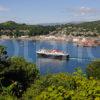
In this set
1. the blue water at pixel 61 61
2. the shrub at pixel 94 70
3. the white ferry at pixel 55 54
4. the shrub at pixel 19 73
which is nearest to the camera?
the shrub at pixel 19 73

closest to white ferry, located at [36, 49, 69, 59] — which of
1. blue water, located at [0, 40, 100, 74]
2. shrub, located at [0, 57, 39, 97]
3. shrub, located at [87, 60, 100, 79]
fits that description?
blue water, located at [0, 40, 100, 74]

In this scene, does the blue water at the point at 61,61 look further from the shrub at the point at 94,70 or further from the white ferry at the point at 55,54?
the shrub at the point at 94,70

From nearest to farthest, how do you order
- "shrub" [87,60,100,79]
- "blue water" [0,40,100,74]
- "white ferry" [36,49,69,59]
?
1. "shrub" [87,60,100,79]
2. "blue water" [0,40,100,74]
3. "white ferry" [36,49,69,59]

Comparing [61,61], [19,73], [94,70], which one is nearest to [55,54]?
[61,61]

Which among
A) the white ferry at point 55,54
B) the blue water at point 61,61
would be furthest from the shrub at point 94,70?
the white ferry at point 55,54

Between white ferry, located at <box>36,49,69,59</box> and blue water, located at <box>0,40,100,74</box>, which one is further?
white ferry, located at <box>36,49,69,59</box>

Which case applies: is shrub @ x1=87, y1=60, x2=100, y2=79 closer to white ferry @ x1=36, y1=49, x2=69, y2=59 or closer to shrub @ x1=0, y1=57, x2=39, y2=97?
shrub @ x1=0, y1=57, x2=39, y2=97

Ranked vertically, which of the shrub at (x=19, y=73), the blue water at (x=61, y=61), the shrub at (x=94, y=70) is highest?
the shrub at (x=19, y=73)

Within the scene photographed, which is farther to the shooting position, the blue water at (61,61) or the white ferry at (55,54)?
the white ferry at (55,54)

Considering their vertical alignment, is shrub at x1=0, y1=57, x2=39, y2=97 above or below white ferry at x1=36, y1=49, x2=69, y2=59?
above

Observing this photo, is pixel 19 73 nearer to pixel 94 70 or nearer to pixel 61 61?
pixel 94 70

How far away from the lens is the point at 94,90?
6973 millimetres

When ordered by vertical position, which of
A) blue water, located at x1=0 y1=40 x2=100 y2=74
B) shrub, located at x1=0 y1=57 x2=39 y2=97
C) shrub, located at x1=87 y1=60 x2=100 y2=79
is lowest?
blue water, located at x1=0 y1=40 x2=100 y2=74

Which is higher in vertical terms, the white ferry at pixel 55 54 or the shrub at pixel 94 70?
the shrub at pixel 94 70
